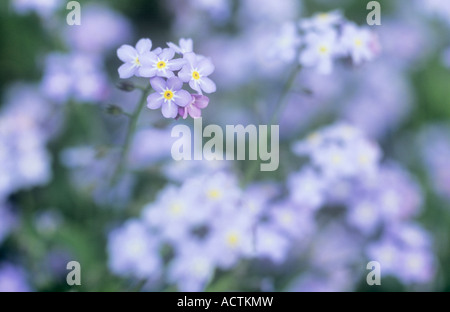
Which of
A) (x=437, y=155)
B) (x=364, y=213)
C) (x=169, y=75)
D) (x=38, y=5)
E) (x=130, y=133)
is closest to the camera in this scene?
(x=169, y=75)

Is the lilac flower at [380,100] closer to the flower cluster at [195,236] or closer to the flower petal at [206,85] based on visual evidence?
the flower cluster at [195,236]

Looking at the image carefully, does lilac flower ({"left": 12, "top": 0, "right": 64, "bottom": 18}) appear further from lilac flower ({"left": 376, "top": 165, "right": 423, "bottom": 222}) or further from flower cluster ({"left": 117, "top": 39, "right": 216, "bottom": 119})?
lilac flower ({"left": 376, "top": 165, "right": 423, "bottom": 222})

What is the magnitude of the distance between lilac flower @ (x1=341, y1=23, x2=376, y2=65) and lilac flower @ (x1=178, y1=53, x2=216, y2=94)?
0.46 m

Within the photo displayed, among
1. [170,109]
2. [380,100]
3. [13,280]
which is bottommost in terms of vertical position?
[13,280]

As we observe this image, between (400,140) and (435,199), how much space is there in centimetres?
32

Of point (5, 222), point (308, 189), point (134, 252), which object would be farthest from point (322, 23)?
point (5, 222)

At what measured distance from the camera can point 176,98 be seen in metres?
1.03

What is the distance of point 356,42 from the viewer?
54.4 inches

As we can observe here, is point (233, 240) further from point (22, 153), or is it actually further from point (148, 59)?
point (22, 153)

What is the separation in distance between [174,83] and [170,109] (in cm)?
5

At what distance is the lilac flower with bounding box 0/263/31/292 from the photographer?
1589 mm

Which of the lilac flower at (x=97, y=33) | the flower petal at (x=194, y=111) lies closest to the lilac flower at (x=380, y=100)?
the lilac flower at (x=97, y=33)
